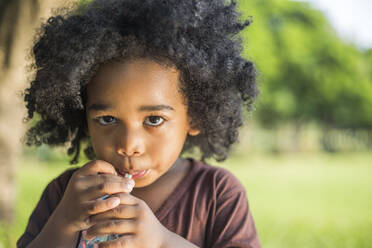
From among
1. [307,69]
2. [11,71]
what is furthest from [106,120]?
[307,69]

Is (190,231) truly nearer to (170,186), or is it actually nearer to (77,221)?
(170,186)

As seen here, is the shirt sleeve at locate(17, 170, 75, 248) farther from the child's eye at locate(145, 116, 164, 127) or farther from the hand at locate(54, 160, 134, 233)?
the child's eye at locate(145, 116, 164, 127)

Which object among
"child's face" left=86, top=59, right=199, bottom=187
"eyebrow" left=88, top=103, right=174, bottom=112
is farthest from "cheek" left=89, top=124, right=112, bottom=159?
"eyebrow" left=88, top=103, right=174, bottom=112

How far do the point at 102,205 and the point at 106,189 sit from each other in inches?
2.5

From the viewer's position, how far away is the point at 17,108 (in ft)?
16.9

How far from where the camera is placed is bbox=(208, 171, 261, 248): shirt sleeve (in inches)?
69.0

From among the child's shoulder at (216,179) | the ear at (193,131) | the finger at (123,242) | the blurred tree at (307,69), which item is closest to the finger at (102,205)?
the finger at (123,242)

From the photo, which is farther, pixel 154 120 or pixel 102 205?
pixel 154 120

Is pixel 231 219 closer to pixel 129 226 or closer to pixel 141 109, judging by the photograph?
pixel 129 226

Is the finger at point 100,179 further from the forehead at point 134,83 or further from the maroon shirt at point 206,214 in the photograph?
the maroon shirt at point 206,214

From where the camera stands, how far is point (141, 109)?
1.60 meters

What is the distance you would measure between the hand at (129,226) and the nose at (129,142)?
7.5 inches

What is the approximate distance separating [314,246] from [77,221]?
169 inches

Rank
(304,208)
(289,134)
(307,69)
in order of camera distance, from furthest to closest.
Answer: (289,134)
(307,69)
(304,208)
